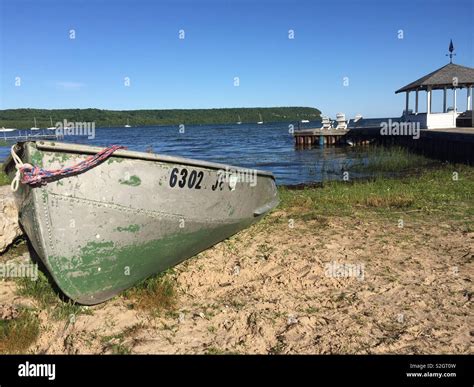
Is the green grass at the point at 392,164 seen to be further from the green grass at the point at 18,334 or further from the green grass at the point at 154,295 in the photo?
the green grass at the point at 18,334

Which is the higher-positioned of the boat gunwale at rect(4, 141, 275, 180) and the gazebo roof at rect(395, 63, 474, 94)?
the gazebo roof at rect(395, 63, 474, 94)

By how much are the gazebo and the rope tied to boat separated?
2548cm

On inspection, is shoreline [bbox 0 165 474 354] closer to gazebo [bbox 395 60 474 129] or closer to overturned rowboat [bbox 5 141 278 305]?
overturned rowboat [bbox 5 141 278 305]

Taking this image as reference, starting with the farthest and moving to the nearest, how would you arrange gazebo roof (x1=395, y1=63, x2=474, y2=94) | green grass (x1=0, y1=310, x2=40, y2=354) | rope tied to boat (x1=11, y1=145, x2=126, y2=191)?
gazebo roof (x1=395, y1=63, x2=474, y2=94) → green grass (x1=0, y1=310, x2=40, y2=354) → rope tied to boat (x1=11, y1=145, x2=126, y2=191)

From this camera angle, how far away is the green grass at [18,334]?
436 centimetres

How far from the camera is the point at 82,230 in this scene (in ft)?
15.2

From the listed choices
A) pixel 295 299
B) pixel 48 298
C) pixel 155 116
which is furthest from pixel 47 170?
pixel 155 116

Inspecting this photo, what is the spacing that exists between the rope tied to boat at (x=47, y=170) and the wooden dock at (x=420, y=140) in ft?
54.3

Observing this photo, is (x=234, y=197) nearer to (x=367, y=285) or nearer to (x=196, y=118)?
(x=367, y=285)

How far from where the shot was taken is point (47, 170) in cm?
431

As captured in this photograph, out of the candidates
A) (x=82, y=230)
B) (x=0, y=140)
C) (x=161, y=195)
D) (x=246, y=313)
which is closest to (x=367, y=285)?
(x=246, y=313)

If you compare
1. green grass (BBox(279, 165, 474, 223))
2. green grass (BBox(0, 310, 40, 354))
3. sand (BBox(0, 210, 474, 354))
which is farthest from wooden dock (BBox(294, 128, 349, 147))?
green grass (BBox(0, 310, 40, 354))

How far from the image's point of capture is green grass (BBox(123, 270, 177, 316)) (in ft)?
16.6
